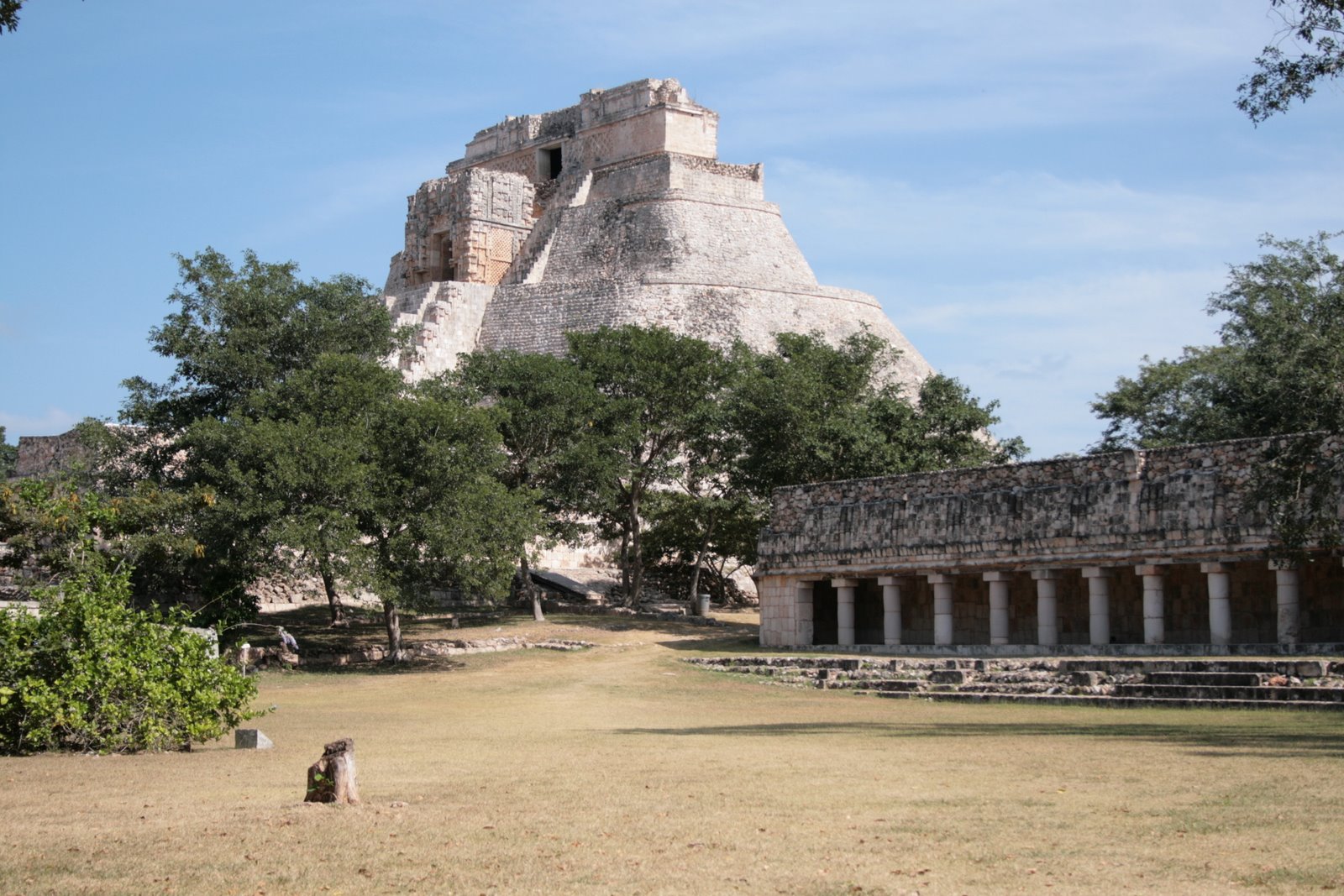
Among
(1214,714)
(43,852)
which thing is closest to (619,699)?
(1214,714)

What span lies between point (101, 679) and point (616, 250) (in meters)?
48.8

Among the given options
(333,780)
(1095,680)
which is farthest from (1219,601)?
(333,780)

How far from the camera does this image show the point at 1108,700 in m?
19.5

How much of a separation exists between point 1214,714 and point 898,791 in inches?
302

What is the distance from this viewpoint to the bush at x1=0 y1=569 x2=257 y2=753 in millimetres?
14656

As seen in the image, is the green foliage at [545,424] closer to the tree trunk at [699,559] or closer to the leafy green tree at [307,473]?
the tree trunk at [699,559]

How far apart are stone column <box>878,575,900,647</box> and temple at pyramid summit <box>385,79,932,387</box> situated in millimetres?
26359

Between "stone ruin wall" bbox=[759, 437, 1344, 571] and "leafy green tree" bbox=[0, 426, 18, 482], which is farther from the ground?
"leafy green tree" bbox=[0, 426, 18, 482]

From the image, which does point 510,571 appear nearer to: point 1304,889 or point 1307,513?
point 1307,513

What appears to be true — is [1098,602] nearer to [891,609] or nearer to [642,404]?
[891,609]

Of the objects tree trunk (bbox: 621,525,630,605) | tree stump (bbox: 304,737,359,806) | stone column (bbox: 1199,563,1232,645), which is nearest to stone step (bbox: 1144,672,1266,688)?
stone column (bbox: 1199,563,1232,645)

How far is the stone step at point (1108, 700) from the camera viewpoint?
58.4 ft

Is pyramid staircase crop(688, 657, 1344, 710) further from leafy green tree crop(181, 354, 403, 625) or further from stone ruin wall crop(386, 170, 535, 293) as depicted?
stone ruin wall crop(386, 170, 535, 293)

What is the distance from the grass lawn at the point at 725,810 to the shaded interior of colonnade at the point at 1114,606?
320 inches
